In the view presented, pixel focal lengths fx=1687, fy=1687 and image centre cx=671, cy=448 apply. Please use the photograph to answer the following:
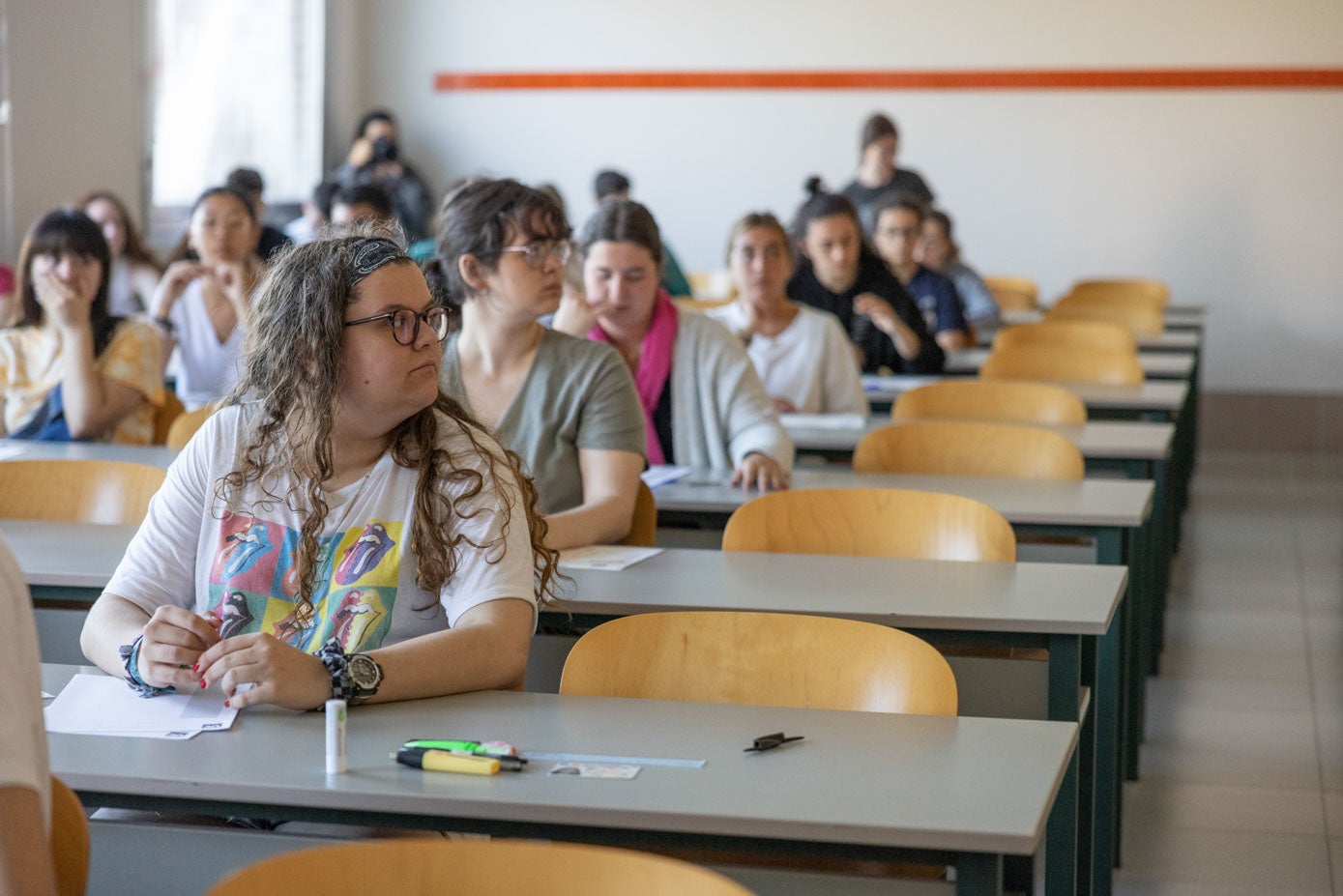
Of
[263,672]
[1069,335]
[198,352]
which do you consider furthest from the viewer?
[1069,335]

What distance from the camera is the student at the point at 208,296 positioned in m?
5.18

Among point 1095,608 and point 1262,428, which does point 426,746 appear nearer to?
point 1095,608

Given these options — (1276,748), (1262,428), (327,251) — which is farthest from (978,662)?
(1262,428)

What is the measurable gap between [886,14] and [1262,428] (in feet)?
9.79

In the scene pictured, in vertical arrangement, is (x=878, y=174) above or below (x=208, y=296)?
above

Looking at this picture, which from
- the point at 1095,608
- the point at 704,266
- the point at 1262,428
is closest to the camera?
the point at 1095,608

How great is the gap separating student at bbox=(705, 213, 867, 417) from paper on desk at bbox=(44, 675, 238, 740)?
279 centimetres

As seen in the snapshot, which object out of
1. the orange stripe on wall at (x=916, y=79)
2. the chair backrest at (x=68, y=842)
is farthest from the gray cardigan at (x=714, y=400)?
the orange stripe on wall at (x=916, y=79)

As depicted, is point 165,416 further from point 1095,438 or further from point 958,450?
point 1095,438

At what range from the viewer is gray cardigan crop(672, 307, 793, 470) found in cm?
372

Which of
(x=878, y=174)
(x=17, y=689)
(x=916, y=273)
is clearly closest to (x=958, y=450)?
(x=17, y=689)

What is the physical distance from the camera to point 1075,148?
9.03m

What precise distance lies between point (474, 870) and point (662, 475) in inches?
93.7

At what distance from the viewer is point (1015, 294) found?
8352mm
